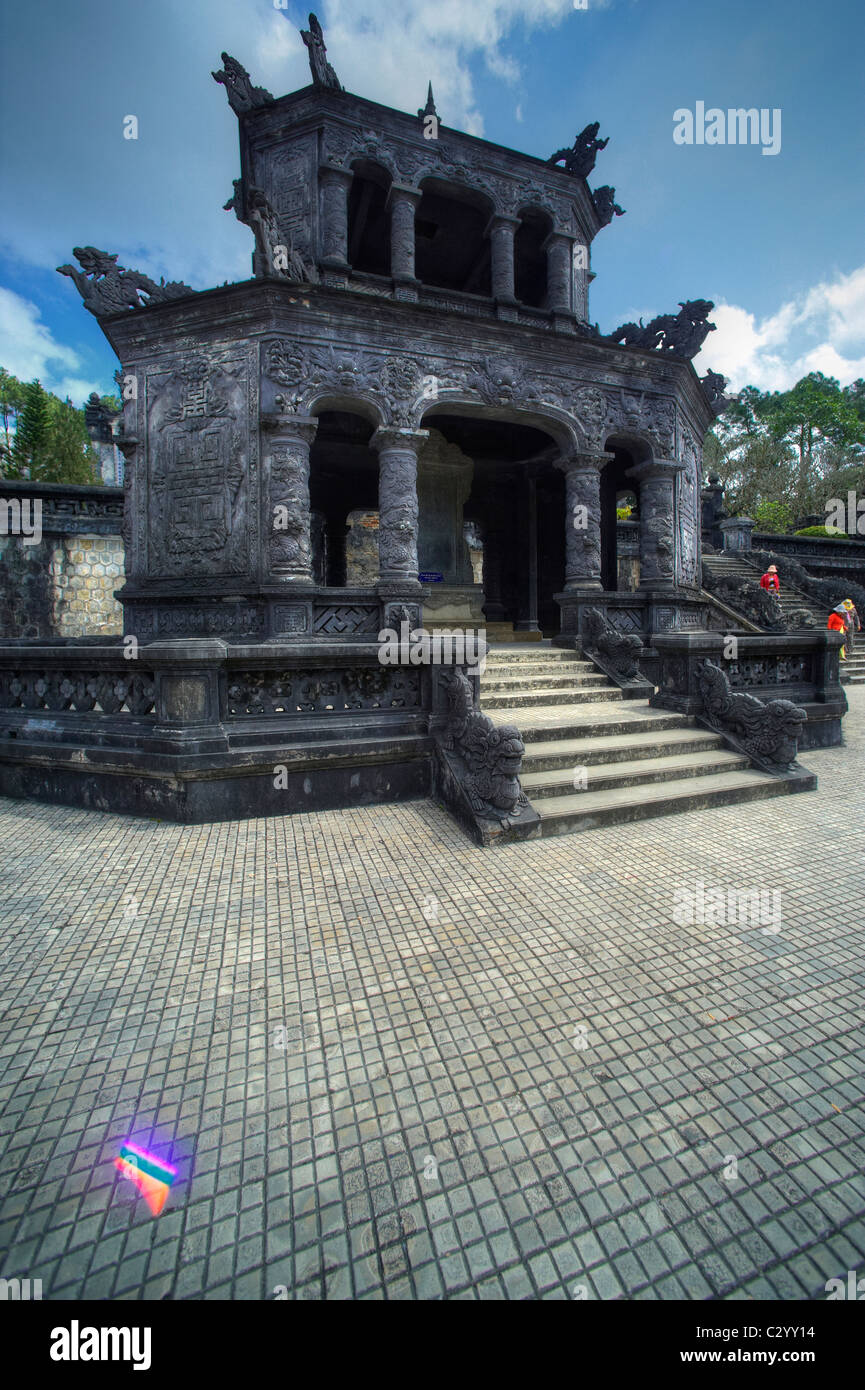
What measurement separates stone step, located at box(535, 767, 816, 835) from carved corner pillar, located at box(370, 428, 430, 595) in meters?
5.54

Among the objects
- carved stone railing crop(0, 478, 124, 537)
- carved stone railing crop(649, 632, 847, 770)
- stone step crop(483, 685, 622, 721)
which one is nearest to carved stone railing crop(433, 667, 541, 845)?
stone step crop(483, 685, 622, 721)

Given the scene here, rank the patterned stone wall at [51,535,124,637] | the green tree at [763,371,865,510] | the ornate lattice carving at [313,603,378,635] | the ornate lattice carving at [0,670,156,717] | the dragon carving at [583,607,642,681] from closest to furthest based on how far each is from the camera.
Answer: the ornate lattice carving at [0,670,156,717]
the dragon carving at [583,607,642,681]
the ornate lattice carving at [313,603,378,635]
the patterned stone wall at [51,535,124,637]
the green tree at [763,371,865,510]

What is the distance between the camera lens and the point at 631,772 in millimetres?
5375

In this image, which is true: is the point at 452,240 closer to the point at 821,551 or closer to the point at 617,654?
the point at 617,654

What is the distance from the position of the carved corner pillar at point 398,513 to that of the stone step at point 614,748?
182 inches

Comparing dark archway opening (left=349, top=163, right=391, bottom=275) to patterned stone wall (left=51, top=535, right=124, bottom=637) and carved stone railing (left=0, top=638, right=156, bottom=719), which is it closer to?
patterned stone wall (left=51, top=535, right=124, bottom=637)

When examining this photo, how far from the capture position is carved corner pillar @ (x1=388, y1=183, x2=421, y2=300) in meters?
10.4

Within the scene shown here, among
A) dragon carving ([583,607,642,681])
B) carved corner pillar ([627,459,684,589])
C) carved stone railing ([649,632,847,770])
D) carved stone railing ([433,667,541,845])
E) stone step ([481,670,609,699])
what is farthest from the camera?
carved corner pillar ([627,459,684,589])

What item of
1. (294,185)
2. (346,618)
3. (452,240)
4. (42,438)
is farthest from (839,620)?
(42,438)

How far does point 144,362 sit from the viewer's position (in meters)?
9.37

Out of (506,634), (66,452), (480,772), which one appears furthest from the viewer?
(66,452)

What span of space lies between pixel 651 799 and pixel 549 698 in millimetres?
2624

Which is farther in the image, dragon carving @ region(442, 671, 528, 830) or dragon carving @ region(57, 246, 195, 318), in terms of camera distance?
dragon carving @ region(57, 246, 195, 318)
